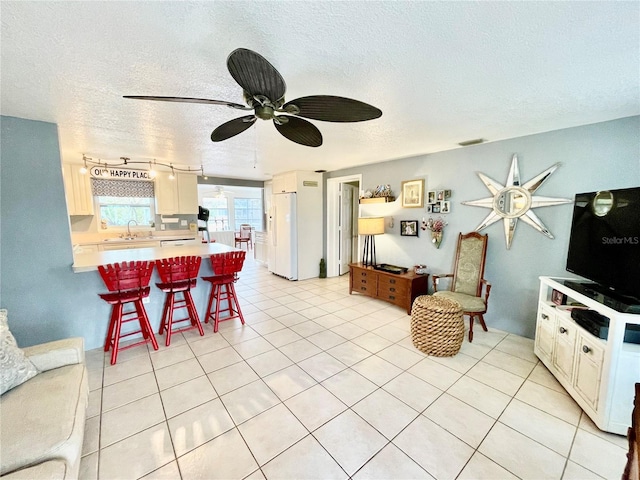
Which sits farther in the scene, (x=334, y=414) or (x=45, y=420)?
(x=334, y=414)

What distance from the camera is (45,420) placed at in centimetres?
125

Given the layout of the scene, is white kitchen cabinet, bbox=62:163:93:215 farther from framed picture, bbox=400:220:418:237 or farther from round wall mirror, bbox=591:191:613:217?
round wall mirror, bbox=591:191:613:217

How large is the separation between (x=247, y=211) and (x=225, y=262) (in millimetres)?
6425

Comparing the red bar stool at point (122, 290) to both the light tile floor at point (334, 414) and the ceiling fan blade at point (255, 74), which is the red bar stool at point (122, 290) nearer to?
the light tile floor at point (334, 414)

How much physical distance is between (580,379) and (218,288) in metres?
3.54

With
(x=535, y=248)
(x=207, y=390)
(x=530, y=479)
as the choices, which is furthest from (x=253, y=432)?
(x=535, y=248)

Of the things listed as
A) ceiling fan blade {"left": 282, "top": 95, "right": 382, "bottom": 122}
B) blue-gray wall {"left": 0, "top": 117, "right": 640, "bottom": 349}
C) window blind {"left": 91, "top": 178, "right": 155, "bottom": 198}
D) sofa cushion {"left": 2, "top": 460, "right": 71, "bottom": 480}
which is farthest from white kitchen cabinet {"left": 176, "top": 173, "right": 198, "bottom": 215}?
sofa cushion {"left": 2, "top": 460, "right": 71, "bottom": 480}

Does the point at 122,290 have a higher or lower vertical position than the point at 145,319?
higher

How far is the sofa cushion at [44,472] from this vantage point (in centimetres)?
98

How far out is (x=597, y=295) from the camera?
1957 millimetres

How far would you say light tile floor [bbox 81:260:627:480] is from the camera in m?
1.48

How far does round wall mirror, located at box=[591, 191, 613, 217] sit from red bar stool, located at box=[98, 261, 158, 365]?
13.6 feet

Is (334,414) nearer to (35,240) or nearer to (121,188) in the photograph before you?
(35,240)

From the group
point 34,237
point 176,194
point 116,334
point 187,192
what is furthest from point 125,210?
point 116,334
